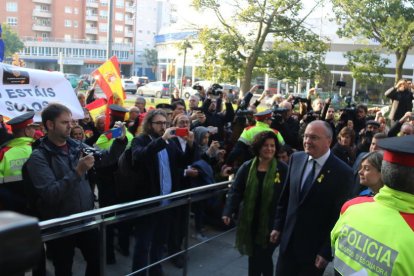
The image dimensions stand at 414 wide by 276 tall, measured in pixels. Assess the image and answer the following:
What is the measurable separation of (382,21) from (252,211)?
1651 cm

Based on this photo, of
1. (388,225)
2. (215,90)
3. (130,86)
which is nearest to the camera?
(388,225)

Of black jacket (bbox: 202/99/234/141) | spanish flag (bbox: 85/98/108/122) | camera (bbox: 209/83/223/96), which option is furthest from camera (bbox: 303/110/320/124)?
spanish flag (bbox: 85/98/108/122)

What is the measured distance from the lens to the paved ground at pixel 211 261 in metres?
4.12

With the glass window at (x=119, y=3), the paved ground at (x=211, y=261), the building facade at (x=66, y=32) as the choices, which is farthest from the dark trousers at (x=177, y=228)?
the glass window at (x=119, y=3)

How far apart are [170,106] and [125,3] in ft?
286

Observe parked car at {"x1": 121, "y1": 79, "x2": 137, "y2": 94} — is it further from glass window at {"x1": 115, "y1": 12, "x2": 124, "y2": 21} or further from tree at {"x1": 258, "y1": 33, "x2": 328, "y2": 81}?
glass window at {"x1": 115, "y1": 12, "x2": 124, "y2": 21}

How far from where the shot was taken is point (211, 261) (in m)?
4.55

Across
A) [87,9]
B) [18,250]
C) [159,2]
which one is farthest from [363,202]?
[159,2]

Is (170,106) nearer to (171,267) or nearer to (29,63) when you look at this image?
(171,267)

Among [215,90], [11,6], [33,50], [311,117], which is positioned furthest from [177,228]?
[11,6]

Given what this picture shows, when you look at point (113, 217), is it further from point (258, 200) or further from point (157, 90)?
point (157, 90)

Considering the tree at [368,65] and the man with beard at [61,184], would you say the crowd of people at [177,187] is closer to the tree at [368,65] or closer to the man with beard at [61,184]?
the man with beard at [61,184]

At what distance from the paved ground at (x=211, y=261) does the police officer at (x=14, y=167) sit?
2.56 ft

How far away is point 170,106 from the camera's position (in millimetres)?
7926
